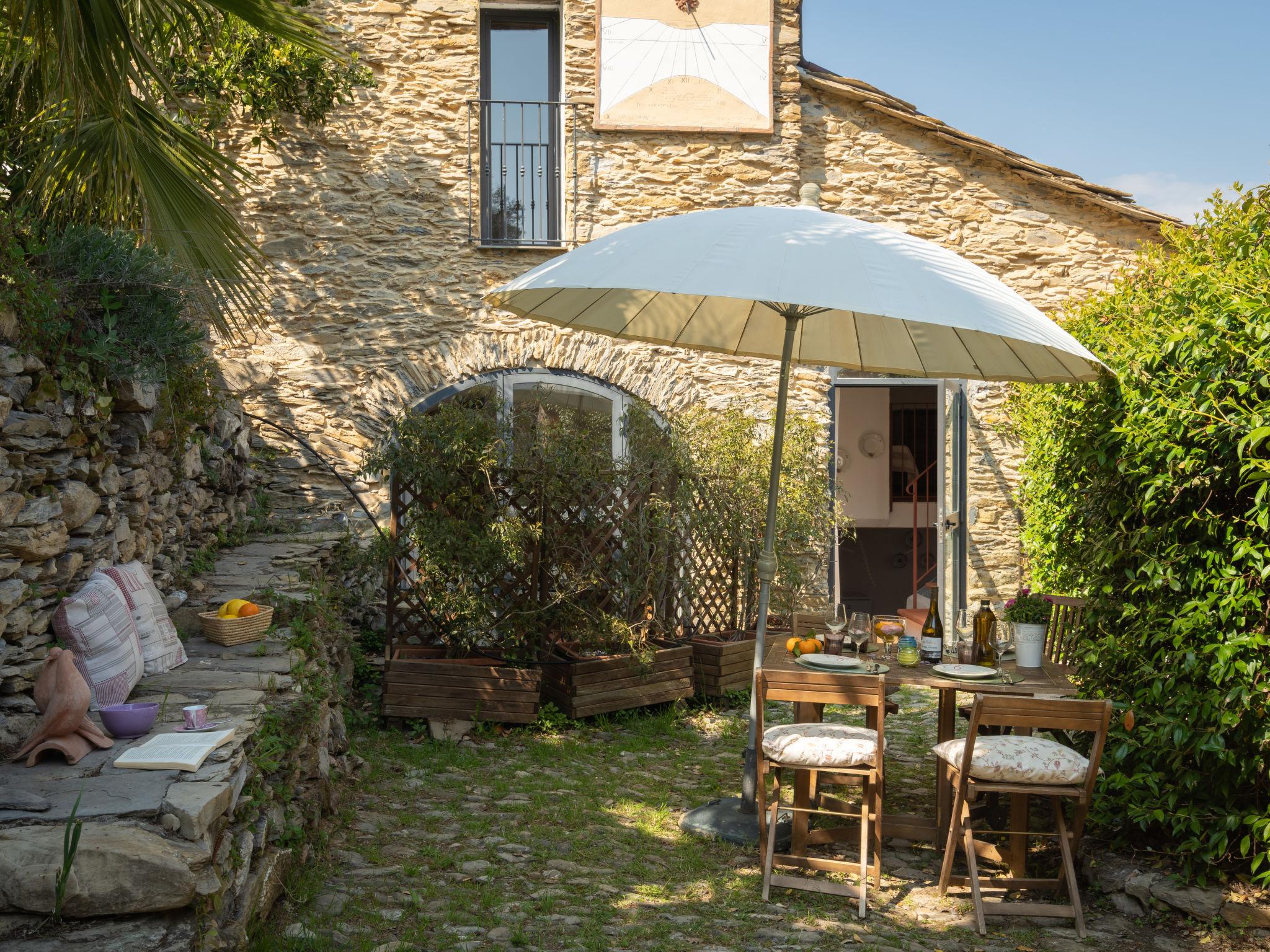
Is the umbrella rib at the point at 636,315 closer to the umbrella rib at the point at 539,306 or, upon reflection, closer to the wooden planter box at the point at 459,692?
the umbrella rib at the point at 539,306

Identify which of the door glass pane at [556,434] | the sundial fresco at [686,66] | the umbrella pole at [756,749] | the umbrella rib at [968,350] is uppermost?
the sundial fresco at [686,66]

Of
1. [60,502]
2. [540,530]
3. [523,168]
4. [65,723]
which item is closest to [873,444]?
[523,168]

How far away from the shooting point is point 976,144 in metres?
8.16

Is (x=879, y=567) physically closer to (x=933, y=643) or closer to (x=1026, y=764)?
(x=933, y=643)

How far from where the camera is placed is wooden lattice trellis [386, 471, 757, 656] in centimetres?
579

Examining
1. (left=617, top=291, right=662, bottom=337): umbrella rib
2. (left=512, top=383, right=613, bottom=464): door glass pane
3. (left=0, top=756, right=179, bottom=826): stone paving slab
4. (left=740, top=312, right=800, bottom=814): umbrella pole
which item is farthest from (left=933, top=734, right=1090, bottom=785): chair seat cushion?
(left=512, top=383, right=613, bottom=464): door glass pane

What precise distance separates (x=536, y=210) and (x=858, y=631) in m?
5.03

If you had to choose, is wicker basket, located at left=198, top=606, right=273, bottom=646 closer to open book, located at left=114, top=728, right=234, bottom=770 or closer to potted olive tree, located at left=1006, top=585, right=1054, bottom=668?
open book, located at left=114, top=728, right=234, bottom=770

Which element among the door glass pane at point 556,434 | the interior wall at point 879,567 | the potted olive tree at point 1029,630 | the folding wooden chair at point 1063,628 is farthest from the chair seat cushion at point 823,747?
the interior wall at point 879,567

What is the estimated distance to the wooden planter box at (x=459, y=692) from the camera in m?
5.40

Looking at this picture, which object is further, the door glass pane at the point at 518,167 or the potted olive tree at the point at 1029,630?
the door glass pane at the point at 518,167

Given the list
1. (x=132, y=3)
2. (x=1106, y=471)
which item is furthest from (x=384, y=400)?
(x=1106, y=471)

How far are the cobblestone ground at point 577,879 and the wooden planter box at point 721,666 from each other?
3.76 feet

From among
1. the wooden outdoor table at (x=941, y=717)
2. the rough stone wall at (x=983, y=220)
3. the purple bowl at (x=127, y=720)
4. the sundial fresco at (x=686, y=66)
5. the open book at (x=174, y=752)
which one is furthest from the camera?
the rough stone wall at (x=983, y=220)
